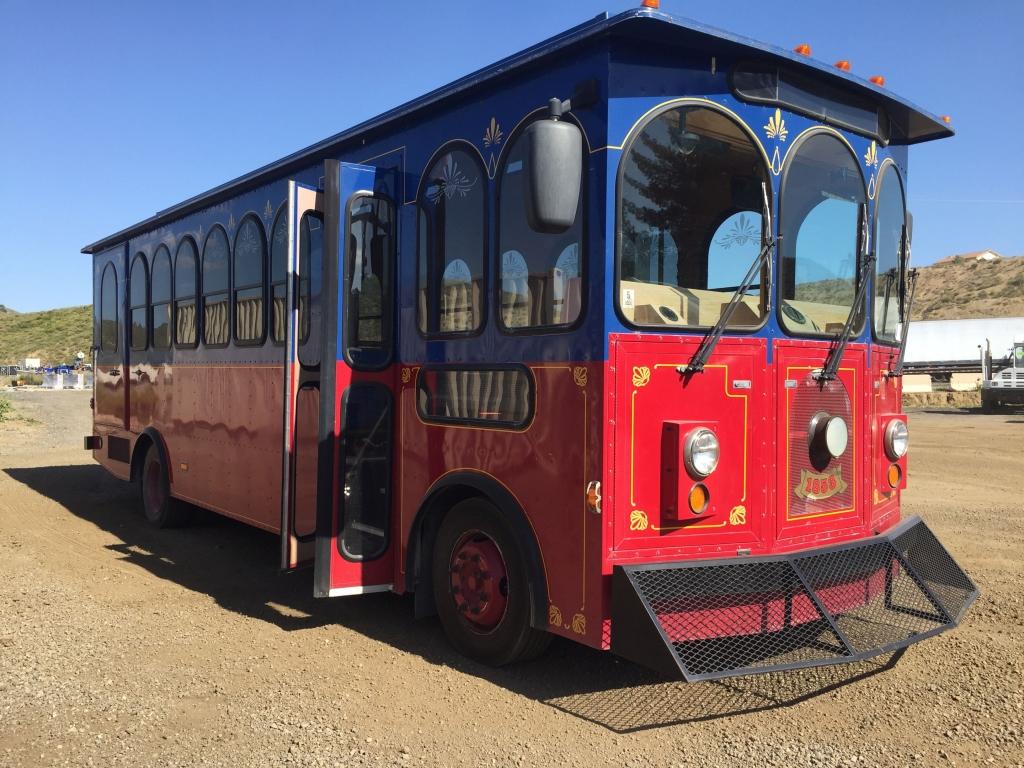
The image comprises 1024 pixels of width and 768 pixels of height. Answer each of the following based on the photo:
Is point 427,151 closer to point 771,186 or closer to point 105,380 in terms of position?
point 771,186

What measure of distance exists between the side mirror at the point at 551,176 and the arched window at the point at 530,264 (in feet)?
1.00

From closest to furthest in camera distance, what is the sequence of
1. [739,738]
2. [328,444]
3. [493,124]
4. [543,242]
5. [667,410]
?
[739,738] → [667,410] → [543,242] → [493,124] → [328,444]

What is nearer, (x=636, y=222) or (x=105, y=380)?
(x=636, y=222)

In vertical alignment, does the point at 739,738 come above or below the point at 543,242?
below

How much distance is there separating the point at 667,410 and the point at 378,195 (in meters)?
2.35

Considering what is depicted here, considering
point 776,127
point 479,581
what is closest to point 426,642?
point 479,581

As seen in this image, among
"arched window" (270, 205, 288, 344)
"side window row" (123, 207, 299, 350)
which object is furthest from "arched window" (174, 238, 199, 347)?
"arched window" (270, 205, 288, 344)

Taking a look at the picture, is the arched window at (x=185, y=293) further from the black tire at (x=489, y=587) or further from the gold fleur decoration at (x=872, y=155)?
the gold fleur decoration at (x=872, y=155)

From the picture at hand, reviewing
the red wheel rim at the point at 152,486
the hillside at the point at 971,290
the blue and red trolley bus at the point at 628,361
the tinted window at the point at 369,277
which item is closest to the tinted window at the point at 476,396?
the blue and red trolley bus at the point at 628,361

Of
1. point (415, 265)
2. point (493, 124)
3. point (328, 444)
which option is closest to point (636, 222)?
point (493, 124)

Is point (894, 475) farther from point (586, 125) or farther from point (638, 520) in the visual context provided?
point (586, 125)

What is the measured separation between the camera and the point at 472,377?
14.6 ft

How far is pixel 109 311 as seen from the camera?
988 cm

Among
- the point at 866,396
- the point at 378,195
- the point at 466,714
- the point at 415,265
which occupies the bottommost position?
the point at 466,714
